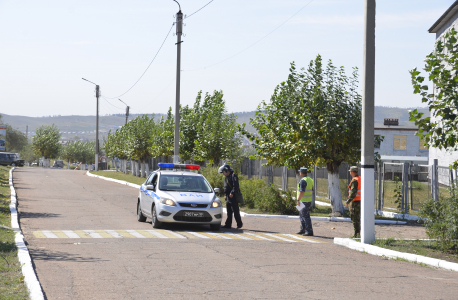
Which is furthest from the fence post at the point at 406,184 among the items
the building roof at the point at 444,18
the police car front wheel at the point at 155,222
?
the building roof at the point at 444,18

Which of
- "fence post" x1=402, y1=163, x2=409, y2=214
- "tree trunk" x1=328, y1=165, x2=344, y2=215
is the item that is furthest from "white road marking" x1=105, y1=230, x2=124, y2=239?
"fence post" x1=402, y1=163, x2=409, y2=214

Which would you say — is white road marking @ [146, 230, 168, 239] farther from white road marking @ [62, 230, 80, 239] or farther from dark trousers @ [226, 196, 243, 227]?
dark trousers @ [226, 196, 243, 227]

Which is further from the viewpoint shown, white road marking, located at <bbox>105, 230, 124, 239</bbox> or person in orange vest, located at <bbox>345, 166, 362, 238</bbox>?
person in orange vest, located at <bbox>345, 166, 362, 238</bbox>

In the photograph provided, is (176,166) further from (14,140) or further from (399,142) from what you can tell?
(14,140)

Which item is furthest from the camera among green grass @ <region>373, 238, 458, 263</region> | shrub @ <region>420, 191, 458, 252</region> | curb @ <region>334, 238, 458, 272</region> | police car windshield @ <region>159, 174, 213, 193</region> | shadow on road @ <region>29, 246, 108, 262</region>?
police car windshield @ <region>159, 174, 213, 193</region>

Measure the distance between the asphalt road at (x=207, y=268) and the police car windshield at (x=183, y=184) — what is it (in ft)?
3.78

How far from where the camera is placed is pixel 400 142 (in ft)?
207

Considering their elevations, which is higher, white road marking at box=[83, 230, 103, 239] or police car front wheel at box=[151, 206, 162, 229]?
police car front wheel at box=[151, 206, 162, 229]

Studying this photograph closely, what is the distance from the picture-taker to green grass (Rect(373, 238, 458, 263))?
10.8 m

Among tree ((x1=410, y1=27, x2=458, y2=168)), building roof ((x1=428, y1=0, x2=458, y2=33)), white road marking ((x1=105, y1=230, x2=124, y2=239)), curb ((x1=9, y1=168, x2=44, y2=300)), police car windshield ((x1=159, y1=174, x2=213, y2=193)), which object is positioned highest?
building roof ((x1=428, y1=0, x2=458, y2=33))

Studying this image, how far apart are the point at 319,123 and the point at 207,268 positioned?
11.3 metres

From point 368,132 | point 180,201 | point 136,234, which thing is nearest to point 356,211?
point 368,132

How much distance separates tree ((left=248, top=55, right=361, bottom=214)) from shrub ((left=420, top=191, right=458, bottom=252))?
7.85 meters

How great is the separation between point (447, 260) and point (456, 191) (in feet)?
4.40
